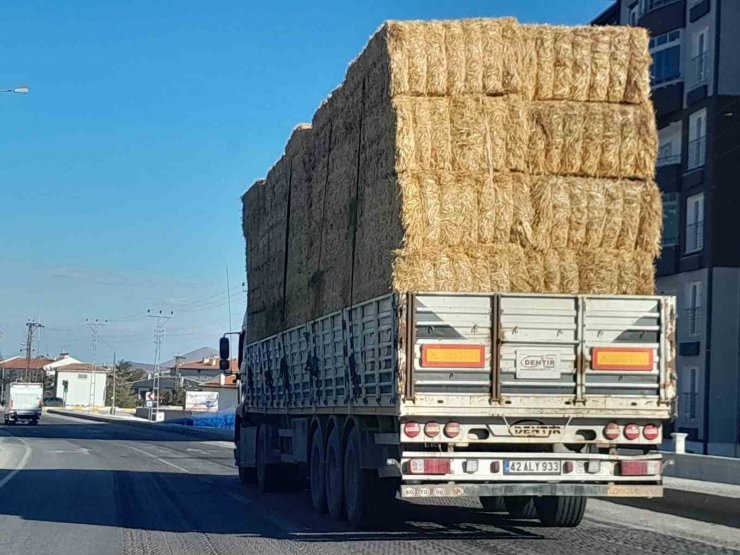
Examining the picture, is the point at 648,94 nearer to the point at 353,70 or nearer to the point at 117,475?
the point at 353,70

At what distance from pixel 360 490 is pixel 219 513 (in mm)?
3272

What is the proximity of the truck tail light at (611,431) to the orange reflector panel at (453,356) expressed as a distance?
1.47 metres

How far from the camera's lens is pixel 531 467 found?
1148 centimetres

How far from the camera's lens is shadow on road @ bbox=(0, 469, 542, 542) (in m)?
13.0

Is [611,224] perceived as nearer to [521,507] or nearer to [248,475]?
[521,507]

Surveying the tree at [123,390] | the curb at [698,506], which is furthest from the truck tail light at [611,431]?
the tree at [123,390]

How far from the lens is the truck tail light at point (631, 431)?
11.8m

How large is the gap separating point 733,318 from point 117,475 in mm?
21081

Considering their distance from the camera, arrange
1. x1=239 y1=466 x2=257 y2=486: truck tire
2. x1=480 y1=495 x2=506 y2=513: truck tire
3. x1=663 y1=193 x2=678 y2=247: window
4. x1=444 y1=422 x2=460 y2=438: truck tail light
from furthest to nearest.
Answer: x1=663 y1=193 x2=678 y2=247: window, x1=239 y1=466 x2=257 y2=486: truck tire, x1=480 y1=495 x2=506 y2=513: truck tire, x1=444 y1=422 x2=460 y2=438: truck tail light

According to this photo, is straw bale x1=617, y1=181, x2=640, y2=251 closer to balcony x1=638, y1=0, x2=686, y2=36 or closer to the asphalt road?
the asphalt road

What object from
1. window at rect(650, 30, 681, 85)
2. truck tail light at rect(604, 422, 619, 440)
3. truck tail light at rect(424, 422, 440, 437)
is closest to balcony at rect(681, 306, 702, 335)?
window at rect(650, 30, 681, 85)

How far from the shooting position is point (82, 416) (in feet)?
307

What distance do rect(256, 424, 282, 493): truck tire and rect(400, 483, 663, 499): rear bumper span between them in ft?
25.9

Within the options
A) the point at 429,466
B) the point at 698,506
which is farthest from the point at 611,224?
the point at 698,506
